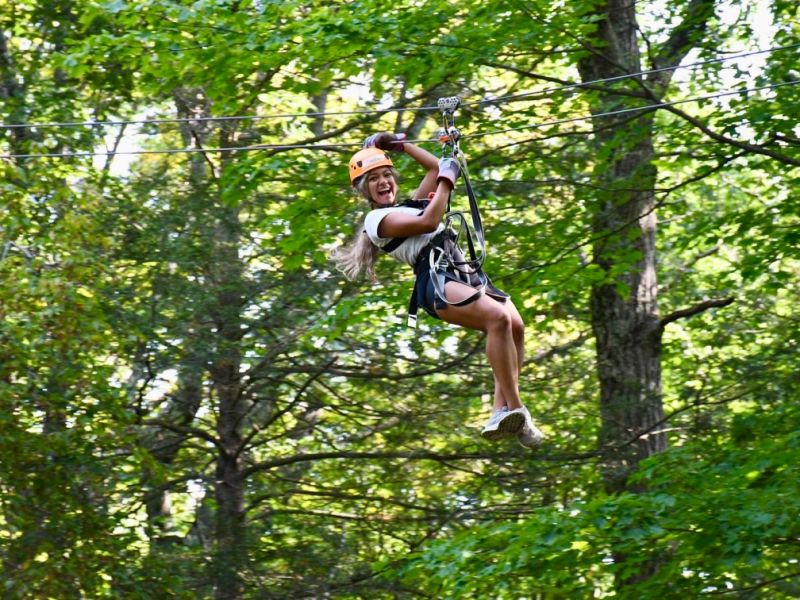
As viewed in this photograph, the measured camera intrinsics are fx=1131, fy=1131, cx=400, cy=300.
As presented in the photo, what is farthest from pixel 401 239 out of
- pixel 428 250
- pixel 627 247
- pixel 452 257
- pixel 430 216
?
pixel 627 247

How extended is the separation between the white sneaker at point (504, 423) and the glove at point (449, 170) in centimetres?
101

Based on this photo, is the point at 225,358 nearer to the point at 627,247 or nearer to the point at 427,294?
the point at 627,247

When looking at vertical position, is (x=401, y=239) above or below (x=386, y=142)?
below

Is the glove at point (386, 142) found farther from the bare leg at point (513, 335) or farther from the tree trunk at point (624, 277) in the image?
the tree trunk at point (624, 277)

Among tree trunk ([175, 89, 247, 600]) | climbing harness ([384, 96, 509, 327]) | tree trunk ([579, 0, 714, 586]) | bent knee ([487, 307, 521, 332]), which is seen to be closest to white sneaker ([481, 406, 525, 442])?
bent knee ([487, 307, 521, 332])

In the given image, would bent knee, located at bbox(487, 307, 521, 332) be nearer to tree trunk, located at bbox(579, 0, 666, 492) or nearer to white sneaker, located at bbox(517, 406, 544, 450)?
white sneaker, located at bbox(517, 406, 544, 450)

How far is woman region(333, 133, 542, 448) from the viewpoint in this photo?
4879 mm

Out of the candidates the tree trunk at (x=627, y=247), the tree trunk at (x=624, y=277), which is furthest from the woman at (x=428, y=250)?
the tree trunk at (x=624, y=277)

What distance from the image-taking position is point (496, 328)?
192 inches

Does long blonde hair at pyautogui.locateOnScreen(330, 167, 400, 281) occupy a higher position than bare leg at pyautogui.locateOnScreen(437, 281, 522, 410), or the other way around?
long blonde hair at pyautogui.locateOnScreen(330, 167, 400, 281)

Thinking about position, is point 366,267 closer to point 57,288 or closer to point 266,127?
point 57,288

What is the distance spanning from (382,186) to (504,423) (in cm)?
121

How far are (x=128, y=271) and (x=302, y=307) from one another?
1739mm

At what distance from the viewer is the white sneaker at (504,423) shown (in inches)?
193
